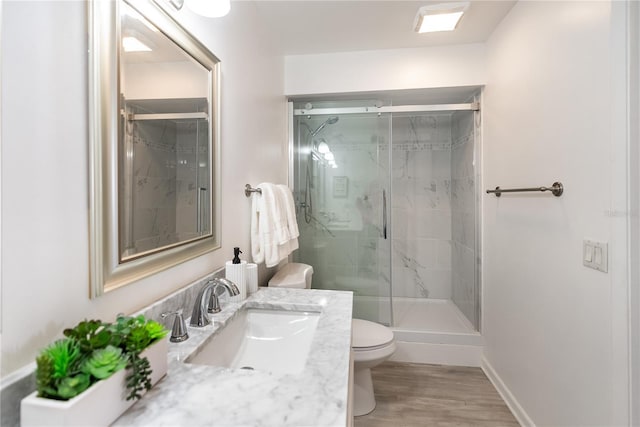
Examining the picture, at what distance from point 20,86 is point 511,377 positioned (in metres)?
2.43

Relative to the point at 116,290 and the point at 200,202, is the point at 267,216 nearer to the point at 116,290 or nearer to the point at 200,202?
the point at 200,202

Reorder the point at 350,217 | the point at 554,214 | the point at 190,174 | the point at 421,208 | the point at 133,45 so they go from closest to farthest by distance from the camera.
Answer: the point at 133,45, the point at 190,174, the point at 554,214, the point at 350,217, the point at 421,208

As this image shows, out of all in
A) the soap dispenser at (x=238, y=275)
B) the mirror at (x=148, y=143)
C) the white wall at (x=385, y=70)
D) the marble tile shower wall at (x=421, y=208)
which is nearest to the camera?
the mirror at (x=148, y=143)

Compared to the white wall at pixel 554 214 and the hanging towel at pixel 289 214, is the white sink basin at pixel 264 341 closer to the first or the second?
the hanging towel at pixel 289 214

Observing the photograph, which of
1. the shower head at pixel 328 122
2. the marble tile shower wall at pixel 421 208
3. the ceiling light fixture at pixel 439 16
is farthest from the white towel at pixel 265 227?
the marble tile shower wall at pixel 421 208

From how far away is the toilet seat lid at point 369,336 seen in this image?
167cm

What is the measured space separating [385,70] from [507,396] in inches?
92.5

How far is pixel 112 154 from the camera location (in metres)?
0.74

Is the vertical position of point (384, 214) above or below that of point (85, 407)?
above

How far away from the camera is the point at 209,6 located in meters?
1.03

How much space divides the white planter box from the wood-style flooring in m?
1.50

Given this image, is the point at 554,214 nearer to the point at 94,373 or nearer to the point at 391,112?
the point at 391,112

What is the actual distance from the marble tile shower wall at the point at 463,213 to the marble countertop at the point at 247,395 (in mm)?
2027

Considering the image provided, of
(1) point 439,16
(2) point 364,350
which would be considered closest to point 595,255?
(2) point 364,350
